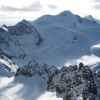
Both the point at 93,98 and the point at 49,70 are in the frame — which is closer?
the point at 93,98

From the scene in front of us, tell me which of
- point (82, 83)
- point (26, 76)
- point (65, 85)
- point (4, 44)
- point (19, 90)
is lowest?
point (82, 83)

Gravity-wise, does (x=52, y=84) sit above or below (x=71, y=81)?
above

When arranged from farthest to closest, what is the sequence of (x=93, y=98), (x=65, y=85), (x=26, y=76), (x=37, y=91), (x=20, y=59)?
(x=20, y=59) < (x=26, y=76) < (x=37, y=91) < (x=65, y=85) < (x=93, y=98)

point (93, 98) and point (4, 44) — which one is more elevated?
point (4, 44)

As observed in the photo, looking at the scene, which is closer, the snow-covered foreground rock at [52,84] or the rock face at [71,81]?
the rock face at [71,81]

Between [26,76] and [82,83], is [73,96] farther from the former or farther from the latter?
[26,76]

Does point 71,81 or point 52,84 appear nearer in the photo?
point 71,81

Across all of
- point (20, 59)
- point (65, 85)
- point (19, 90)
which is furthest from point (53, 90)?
point (20, 59)

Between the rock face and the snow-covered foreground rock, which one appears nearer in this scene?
the rock face
